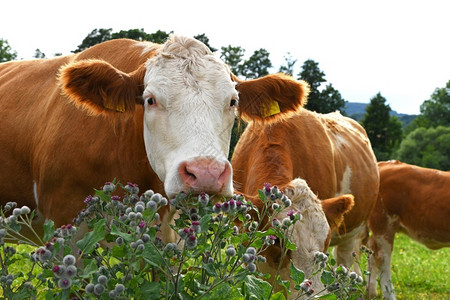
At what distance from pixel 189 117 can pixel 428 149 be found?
66.0m

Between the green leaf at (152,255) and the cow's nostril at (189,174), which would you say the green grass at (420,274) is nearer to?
the cow's nostril at (189,174)

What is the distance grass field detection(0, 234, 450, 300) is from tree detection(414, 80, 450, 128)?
7608 centimetres

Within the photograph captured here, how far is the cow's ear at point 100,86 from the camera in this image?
11.6 ft

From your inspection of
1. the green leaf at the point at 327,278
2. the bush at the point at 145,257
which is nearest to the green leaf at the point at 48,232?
the bush at the point at 145,257

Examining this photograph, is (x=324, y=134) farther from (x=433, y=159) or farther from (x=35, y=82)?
(x=433, y=159)

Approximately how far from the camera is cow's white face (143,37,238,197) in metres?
2.84

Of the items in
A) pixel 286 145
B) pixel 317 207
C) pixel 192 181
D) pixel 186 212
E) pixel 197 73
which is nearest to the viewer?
pixel 186 212

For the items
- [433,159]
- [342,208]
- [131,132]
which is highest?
[131,132]

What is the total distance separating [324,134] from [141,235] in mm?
4334

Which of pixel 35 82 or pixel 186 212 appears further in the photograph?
pixel 35 82

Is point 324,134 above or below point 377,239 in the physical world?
above

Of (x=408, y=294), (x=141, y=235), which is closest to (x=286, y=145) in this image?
(x=141, y=235)

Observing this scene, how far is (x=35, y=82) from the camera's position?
453 centimetres

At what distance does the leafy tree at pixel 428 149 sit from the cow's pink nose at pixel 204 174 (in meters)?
62.4
